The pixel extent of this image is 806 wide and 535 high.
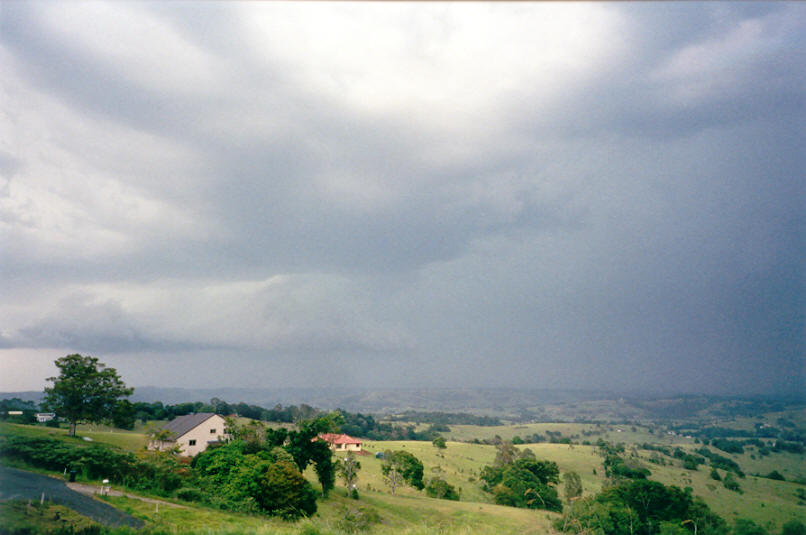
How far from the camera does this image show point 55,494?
19.1 metres

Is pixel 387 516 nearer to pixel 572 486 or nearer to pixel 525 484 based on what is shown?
pixel 525 484

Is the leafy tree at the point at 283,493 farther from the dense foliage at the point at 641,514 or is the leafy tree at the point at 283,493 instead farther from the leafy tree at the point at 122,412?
the leafy tree at the point at 122,412

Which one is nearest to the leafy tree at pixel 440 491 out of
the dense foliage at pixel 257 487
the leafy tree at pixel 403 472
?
the leafy tree at pixel 403 472

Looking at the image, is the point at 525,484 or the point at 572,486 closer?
the point at 525,484

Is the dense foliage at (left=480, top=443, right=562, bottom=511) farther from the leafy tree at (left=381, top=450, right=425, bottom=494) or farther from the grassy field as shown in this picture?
the leafy tree at (left=381, top=450, right=425, bottom=494)

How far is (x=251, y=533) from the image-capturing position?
11570 mm

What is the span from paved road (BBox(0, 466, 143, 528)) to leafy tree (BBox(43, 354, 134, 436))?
22.0 metres

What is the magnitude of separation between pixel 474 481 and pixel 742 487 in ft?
98.3

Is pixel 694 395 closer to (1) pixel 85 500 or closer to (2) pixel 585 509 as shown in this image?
(2) pixel 585 509

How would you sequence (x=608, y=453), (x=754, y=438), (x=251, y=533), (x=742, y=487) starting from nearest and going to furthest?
(x=251, y=533), (x=742, y=487), (x=754, y=438), (x=608, y=453)

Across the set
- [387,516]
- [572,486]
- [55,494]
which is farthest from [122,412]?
[572,486]

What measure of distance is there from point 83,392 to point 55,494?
27884 mm

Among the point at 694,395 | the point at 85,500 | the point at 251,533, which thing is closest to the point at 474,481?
the point at 85,500

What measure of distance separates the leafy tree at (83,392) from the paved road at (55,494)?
72.2 ft
